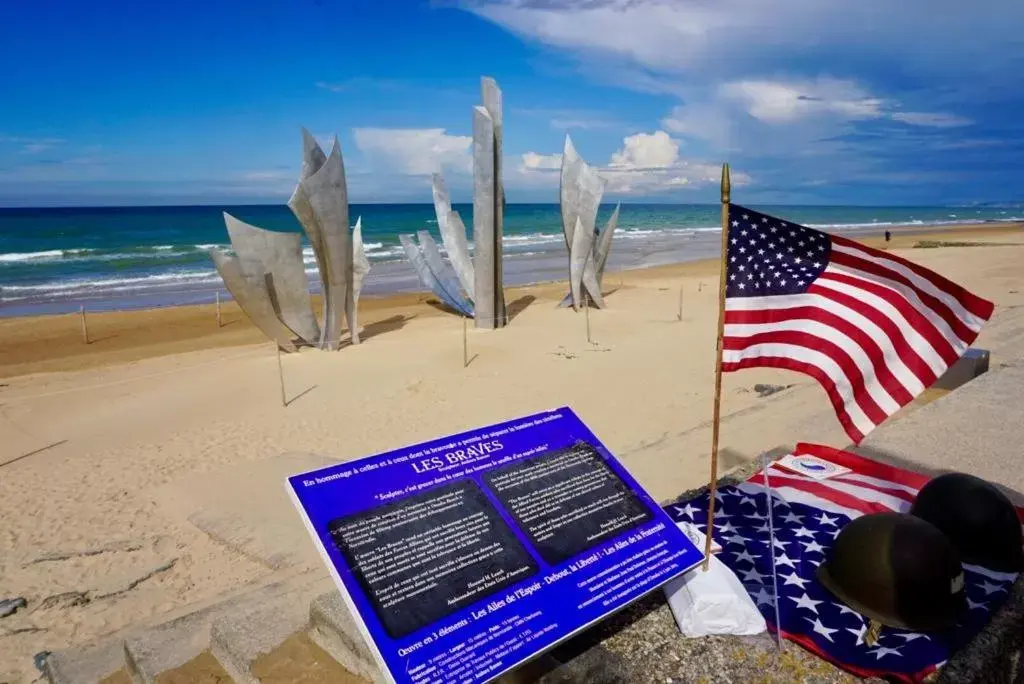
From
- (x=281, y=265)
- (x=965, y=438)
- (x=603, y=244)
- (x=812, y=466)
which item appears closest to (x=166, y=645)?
(x=812, y=466)

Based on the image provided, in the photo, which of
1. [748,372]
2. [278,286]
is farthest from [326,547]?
[278,286]

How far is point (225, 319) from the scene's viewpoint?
18625 millimetres

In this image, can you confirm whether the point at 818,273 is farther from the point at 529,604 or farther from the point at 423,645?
the point at 423,645

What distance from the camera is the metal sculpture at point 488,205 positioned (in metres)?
14.1

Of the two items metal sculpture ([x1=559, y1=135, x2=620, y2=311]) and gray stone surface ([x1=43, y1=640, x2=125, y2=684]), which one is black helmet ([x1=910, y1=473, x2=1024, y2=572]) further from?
metal sculpture ([x1=559, y1=135, x2=620, y2=311])

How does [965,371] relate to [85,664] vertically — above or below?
above

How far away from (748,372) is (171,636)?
921cm

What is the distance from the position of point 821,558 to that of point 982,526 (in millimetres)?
994

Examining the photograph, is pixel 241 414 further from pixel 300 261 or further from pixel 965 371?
pixel 965 371

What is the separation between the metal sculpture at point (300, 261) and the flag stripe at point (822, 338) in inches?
383

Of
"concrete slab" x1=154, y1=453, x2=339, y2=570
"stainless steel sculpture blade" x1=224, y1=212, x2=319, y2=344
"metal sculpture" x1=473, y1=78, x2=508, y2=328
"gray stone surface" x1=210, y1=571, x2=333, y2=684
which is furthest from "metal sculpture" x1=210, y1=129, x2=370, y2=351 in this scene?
"gray stone surface" x1=210, y1=571, x2=333, y2=684

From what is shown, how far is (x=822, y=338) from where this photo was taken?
388 centimetres

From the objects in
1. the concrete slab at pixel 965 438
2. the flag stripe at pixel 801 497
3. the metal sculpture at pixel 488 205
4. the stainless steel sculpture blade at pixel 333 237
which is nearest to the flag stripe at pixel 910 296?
the flag stripe at pixel 801 497

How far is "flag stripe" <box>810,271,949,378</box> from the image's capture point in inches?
151
